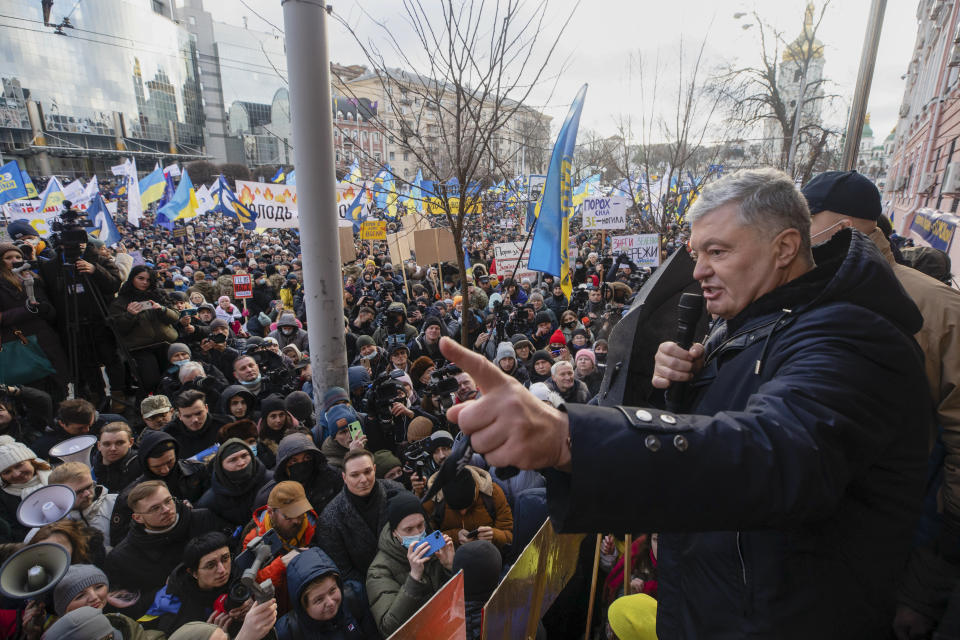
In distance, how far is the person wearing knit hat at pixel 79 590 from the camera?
247cm

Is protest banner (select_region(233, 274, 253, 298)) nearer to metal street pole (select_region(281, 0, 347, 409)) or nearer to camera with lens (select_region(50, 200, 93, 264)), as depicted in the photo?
camera with lens (select_region(50, 200, 93, 264))

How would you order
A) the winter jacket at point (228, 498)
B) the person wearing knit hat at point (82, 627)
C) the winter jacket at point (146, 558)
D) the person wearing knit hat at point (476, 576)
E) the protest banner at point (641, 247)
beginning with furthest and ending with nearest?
the protest banner at point (641, 247), the winter jacket at point (228, 498), the winter jacket at point (146, 558), the person wearing knit hat at point (476, 576), the person wearing knit hat at point (82, 627)

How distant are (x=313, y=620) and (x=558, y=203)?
440cm

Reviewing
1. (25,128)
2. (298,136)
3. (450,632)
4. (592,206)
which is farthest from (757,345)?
(25,128)

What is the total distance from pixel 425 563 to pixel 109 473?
2.82 meters

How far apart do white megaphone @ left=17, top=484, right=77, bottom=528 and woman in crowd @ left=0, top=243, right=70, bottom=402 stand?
9.51 feet

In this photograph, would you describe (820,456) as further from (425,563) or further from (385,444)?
(385,444)

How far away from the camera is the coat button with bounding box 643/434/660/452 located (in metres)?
0.78

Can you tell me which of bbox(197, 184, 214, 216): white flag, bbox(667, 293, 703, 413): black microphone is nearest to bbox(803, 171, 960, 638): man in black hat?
bbox(667, 293, 703, 413): black microphone

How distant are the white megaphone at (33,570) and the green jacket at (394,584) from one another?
Result: 5.12ft

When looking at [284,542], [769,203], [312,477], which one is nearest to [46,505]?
[284,542]

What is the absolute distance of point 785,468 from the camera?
78cm

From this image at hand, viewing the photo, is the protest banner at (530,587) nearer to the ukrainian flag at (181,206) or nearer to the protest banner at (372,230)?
the protest banner at (372,230)

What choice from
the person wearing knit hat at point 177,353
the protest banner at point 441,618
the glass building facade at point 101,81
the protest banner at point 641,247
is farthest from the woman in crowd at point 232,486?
the glass building facade at point 101,81
